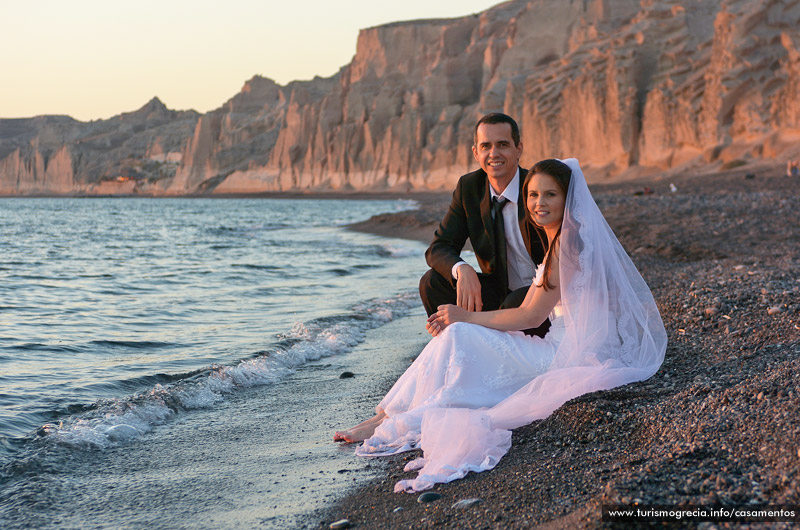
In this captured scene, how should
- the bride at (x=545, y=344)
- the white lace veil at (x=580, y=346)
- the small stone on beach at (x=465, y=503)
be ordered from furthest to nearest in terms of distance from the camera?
1. the bride at (x=545, y=344)
2. the white lace veil at (x=580, y=346)
3. the small stone on beach at (x=465, y=503)

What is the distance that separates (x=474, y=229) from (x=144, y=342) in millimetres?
4490

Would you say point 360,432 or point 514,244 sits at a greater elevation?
point 514,244

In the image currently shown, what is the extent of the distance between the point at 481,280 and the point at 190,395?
2.41 metres

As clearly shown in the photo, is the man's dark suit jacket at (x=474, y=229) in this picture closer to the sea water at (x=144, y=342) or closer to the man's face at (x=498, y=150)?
the man's face at (x=498, y=150)

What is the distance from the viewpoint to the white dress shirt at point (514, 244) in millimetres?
4402

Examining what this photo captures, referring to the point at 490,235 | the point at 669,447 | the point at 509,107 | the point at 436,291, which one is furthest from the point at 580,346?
the point at 509,107

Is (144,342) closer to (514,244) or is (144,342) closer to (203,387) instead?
(203,387)

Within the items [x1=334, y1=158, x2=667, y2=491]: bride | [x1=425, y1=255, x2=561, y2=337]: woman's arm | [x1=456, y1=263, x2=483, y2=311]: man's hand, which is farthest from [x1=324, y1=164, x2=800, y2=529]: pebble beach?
[x1=456, y1=263, x2=483, y2=311]: man's hand

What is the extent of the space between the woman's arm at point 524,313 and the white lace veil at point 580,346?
0.05 m

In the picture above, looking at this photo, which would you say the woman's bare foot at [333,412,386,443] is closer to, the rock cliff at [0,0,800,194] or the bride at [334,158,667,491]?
the bride at [334,158,667,491]

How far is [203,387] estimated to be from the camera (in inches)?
223

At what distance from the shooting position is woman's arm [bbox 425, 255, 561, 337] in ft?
13.0

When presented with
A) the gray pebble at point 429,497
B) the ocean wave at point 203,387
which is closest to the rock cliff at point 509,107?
the ocean wave at point 203,387

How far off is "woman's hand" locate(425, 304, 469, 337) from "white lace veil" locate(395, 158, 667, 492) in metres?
0.54
